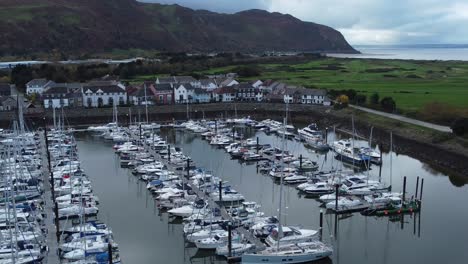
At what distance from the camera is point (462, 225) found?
2481 cm

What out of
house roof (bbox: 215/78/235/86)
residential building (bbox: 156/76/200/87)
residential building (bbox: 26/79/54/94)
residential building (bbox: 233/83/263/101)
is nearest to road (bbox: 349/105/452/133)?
residential building (bbox: 233/83/263/101)

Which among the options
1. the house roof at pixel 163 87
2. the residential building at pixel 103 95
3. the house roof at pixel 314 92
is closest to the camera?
the residential building at pixel 103 95

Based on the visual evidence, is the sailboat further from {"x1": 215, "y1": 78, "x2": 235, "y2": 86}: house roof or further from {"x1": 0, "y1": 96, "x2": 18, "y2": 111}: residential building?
{"x1": 215, "y1": 78, "x2": 235, "y2": 86}: house roof

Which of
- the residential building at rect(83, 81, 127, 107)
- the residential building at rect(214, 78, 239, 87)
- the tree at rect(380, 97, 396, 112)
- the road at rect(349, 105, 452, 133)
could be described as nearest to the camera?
the road at rect(349, 105, 452, 133)

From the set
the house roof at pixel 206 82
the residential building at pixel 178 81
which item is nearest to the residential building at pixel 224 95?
the house roof at pixel 206 82

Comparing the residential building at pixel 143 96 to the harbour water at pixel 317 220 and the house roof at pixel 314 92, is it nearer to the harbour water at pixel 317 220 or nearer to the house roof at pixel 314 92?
the house roof at pixel 314 92

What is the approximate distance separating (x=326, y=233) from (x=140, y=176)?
46.7 ft

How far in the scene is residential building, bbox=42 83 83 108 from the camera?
57.4 m

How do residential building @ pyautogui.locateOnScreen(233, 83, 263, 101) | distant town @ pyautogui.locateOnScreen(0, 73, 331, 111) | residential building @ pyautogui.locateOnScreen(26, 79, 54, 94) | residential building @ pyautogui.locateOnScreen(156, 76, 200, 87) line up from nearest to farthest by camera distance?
distant town @ pyautogui.locateOnScreen(0, 73, 331, 111)
residential building @ pyautogui.locateOnScreen(26, 79, 54, 94)
residential building @ pyautogui.locateOnScreen(233, 83, 263, 101)
residential building @ pyautogui.locateOnScreen(156, 76, 200, 87)

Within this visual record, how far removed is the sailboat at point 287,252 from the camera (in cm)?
1918

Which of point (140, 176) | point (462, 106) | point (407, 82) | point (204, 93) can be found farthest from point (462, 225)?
point (407, 82)

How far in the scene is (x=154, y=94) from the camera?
2453 inches

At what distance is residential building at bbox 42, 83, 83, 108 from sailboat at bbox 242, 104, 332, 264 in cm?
4409

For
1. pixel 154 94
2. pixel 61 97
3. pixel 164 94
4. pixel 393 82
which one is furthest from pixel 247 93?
pixel 393 82
